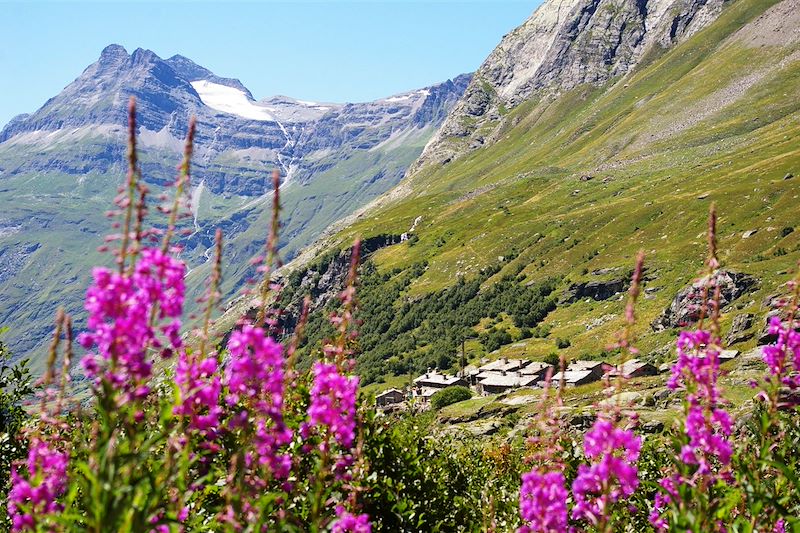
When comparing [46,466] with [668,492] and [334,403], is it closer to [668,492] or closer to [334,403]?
[334,403]

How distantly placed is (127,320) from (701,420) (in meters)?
5.22

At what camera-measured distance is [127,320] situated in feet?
16.5

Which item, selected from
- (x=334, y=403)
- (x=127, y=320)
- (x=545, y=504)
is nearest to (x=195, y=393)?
(x=127, y=320)

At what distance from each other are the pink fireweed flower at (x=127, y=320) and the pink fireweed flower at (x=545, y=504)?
343 centimetres

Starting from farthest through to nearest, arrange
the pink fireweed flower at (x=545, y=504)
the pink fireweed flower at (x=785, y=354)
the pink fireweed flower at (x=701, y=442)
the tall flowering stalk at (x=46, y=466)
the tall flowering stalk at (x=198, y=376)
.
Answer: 1. the pink fireweed flower at (x=785, y=354)
2. the pink fireweed flower at (x=701, y=442)
3. the pink fireweed flower at (x=545, y=504)
4. the tall flowering stalk at (x=46, y=466)
5. the tall flowering stalk at (x=198, y=376)

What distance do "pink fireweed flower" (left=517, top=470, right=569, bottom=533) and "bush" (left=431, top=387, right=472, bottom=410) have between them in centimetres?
8376

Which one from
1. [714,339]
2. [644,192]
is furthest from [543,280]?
[714,339]

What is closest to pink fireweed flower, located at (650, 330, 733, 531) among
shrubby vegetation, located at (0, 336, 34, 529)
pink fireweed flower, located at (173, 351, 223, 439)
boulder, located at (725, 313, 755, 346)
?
pink fireweed flower, located at (173, 351, 223, 439)

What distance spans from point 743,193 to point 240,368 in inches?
6615

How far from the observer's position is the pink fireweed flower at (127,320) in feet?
16.3

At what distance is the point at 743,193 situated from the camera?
6004 inches

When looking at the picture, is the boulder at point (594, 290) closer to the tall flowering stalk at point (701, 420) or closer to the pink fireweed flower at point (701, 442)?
the tall flowering stalk at point (701, 420)

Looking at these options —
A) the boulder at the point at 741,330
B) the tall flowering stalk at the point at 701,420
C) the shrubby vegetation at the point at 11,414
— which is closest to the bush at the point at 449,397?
the boulder at the point at 741,330

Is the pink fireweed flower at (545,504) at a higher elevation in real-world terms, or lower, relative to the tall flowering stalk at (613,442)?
lower
